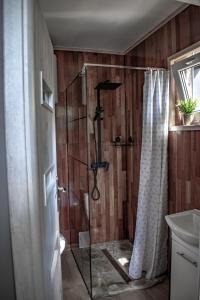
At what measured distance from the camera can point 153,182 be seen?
230 cm

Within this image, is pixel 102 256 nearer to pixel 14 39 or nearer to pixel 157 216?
pixel 157 216

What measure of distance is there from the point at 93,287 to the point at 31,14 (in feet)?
7.86

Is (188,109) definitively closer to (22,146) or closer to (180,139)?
(180,139)

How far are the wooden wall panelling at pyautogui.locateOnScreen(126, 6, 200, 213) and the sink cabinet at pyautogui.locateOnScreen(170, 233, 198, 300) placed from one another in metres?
0.49

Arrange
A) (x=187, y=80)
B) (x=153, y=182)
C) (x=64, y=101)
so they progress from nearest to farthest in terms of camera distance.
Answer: (x=187, y=80) → (x=153, y=182) → (x=64, y=101)

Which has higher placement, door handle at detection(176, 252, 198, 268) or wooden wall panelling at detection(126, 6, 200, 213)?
wooden wall panelling at detection(126, 6, 200, 213)

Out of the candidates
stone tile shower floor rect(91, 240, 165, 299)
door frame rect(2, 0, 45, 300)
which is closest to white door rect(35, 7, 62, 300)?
door frame rect(2, 0, 45, 300)

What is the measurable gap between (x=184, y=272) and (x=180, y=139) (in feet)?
3.76

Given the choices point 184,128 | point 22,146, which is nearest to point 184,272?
point 184,128

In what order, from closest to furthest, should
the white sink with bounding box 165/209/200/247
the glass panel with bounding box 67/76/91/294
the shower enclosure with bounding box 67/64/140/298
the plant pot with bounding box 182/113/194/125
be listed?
the white sink with bounding box 165/209/200/247 → the plant pot with bounding box 182/113/194/125 → the glass panel with bounding box 67/76/91/294 → the shower enclosure with bounding box 67/64/140/298

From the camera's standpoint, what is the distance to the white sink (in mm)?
1463

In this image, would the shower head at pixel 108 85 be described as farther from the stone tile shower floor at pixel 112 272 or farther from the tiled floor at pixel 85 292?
the tiled floor at pixel 85 292

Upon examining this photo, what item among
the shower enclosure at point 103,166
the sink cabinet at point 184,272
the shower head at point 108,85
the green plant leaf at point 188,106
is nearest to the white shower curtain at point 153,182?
the green plant leaf at point 188,106

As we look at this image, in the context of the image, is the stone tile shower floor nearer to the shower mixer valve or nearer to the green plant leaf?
the shower mixer valve
